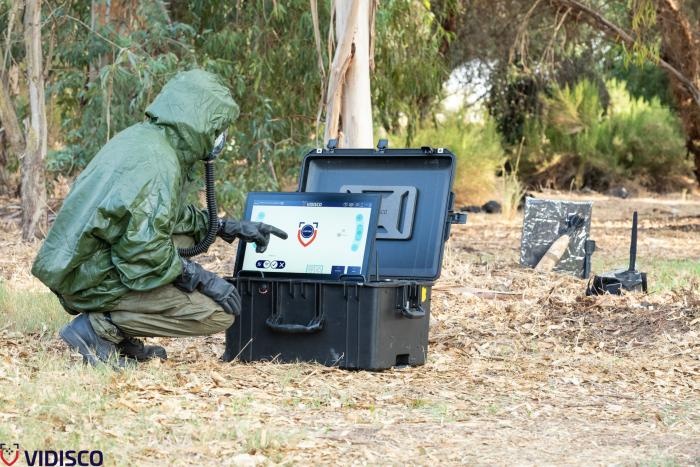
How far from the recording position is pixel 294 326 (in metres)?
5.85

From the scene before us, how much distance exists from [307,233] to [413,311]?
27.0 inches

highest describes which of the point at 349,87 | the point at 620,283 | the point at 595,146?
the point at 349,87

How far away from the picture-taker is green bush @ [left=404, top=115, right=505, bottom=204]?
17453 millimetres

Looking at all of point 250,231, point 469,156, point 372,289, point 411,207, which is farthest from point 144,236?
point 469,156

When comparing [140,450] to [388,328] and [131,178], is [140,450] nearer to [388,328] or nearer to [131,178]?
[131,178]

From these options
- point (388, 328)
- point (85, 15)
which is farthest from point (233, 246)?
point (388, 328)

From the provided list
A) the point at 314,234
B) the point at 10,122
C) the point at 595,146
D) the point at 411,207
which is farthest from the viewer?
the point at 595,146

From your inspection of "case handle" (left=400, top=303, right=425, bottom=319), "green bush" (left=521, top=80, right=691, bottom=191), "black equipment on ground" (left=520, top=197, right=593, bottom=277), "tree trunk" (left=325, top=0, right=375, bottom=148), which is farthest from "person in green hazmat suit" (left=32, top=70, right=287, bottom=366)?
"green bush" (left=521, top=80, right=691, bottom=191)

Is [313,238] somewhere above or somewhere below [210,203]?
below

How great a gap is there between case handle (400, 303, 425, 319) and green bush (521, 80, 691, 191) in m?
15.4

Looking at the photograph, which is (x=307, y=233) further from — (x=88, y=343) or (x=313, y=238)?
(x=88, y=343)

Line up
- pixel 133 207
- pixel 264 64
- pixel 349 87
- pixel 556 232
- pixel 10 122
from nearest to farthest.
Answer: pixel 133 207, pixel 349 87, pixel 556 232, pixel 10 122, pixel 264 64

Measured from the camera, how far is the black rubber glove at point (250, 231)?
5668 mm

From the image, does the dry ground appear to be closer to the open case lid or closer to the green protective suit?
the green protective suit
